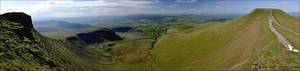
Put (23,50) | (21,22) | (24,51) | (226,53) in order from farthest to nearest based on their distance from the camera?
1. (21,22)
2. (226,53)
3. (23,50)
4. (24,51)

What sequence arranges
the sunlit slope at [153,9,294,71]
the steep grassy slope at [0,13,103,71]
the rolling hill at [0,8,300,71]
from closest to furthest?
the rolling hill at [0,8,300,71]
the sunlit slope at [153,9,294,71]
the steep grassy slope at [0,13,103,71]

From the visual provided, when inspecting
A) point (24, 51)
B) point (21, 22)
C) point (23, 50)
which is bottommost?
point (24, 51)

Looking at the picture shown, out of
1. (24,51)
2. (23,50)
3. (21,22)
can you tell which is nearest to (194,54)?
(24,51)

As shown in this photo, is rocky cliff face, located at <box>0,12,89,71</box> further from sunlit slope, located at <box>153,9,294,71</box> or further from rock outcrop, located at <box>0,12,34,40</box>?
sunlit slope, located at <box>153,9,294,71</box>

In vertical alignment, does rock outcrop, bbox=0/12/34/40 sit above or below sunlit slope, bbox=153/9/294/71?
above

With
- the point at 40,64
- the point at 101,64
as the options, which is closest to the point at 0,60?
the point at 40,64

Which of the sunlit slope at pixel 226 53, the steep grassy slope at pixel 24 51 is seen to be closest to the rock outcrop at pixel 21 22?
the steep grassy slope at pixel 24 51

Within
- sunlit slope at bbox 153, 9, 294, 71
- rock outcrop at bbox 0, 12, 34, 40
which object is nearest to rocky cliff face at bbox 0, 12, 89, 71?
rock outcrop at bbox 0, 12, 34, 40

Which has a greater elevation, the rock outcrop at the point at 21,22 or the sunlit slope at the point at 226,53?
the rock outcrop at the point at 21,22

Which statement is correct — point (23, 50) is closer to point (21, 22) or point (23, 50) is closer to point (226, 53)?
point (21, 22)

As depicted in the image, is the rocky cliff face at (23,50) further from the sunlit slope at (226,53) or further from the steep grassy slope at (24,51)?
the sunlit slope at (226,53)

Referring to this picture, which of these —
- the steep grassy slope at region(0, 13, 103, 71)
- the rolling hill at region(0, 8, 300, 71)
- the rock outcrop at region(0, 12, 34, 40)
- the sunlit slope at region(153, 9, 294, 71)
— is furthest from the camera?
the rock outcrop at region(0, 12, 34, 40)

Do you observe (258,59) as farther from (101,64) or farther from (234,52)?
(101,64)
